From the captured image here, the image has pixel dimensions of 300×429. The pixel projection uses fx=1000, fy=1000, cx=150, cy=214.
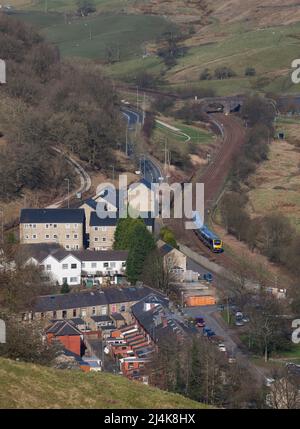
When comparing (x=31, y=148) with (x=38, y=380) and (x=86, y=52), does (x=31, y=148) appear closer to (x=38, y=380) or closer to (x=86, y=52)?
(x=38, y=380)

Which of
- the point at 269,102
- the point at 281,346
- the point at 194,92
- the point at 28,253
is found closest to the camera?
the point at 281,346

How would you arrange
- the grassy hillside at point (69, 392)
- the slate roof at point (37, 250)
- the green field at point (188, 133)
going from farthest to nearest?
the green field at point (188, 133) → the slate roof at point (37, 250) → the grassy hillside at point (69, 392)

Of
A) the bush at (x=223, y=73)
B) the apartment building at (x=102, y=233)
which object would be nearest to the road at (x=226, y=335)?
the apartment building at (x=102, y=233)

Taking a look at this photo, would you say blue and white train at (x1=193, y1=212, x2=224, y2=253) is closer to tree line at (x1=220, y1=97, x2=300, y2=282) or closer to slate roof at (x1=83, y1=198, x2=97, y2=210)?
tree line at (x1=220, y1=97, x2=300, y2=282)

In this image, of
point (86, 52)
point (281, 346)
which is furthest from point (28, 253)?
point (86, 52)

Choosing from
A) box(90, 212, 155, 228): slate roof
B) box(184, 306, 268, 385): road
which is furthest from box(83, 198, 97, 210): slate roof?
box(184, 306, 268, 385): road

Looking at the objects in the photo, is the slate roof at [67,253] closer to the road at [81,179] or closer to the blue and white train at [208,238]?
the blue and white train at [208,238]
